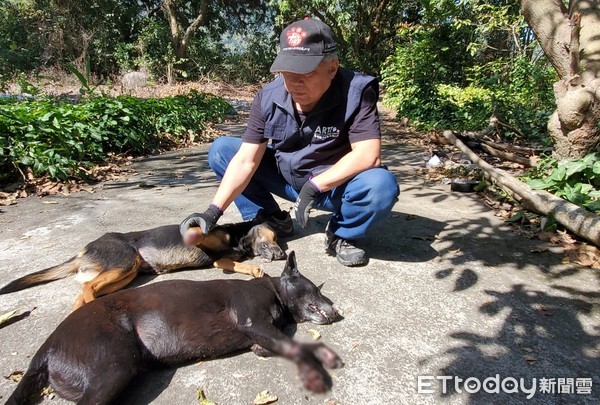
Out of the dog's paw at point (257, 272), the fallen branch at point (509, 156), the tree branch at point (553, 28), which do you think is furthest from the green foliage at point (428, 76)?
the dog's paw at point (257, 272)

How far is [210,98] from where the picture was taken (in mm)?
12367

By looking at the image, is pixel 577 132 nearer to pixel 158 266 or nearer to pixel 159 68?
pixel 158 266

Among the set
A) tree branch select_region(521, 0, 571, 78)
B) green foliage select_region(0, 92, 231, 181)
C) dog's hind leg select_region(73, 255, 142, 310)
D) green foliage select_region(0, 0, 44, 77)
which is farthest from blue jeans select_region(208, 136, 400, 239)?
green foliage select_region(0, 0, 44, 77)

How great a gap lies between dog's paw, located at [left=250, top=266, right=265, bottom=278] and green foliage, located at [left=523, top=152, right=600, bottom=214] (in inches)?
128

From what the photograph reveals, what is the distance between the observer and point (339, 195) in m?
3.23

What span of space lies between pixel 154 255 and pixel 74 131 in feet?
13.0

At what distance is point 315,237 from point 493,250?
167 cm

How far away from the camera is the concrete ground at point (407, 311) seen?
1.97 meters

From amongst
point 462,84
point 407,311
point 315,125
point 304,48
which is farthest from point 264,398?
point 462,84

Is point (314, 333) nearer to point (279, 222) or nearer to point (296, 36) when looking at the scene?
point (279, 222)

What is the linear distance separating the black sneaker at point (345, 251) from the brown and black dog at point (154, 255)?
46 centimetres

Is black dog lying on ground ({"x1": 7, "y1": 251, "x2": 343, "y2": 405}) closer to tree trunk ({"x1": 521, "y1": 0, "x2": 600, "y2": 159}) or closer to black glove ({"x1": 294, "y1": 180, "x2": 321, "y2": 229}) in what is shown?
black glove ({"x1": 294, "y1": 180, "x2": 321, "y2": 229})

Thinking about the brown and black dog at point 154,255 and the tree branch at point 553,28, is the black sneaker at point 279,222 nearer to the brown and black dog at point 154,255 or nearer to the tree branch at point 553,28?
the brown and black dog at point 154,255

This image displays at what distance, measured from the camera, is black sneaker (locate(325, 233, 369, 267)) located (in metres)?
3.20
